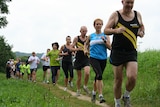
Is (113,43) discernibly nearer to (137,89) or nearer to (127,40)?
(127,40)

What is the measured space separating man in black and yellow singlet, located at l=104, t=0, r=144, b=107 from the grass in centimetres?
132

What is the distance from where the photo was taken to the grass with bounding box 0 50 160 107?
322 inches

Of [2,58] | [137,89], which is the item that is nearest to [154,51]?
[137,89]

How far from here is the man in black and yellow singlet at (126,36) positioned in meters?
7.34

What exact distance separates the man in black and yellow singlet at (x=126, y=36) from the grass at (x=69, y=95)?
1.32 m

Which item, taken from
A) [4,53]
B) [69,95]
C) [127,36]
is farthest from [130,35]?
[4,53]

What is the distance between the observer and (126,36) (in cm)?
736

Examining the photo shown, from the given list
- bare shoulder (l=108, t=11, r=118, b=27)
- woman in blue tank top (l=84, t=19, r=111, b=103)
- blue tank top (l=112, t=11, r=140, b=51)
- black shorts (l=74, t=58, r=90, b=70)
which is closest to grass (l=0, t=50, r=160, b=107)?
woman in blue tank top (l=84, t=19, r=111, b=103)

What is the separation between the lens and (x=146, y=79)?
49.4 feet

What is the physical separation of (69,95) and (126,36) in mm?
4533

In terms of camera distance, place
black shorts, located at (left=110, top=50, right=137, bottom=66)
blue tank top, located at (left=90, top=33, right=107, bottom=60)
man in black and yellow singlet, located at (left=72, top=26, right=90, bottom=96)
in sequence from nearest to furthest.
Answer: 1. black shorts, located at (left=110, top=50, right=137, bottom=66)
2. blue tank top, located at (left=90, top=33, right=107, bottom=60)
3. man in black and yellow singlet, located at (left=72, top=26, right=90, bottom=96)

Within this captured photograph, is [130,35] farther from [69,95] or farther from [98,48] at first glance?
[69,95]

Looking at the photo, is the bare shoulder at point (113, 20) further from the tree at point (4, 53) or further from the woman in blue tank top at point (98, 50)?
the tree at point (4, 53)

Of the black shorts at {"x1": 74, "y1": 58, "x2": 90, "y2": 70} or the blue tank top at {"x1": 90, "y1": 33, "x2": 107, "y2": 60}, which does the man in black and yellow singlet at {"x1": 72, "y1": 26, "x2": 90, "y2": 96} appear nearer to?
the black shorts at {"x1": 74, "y1": 58, "x2": 90, "y2": 70}
